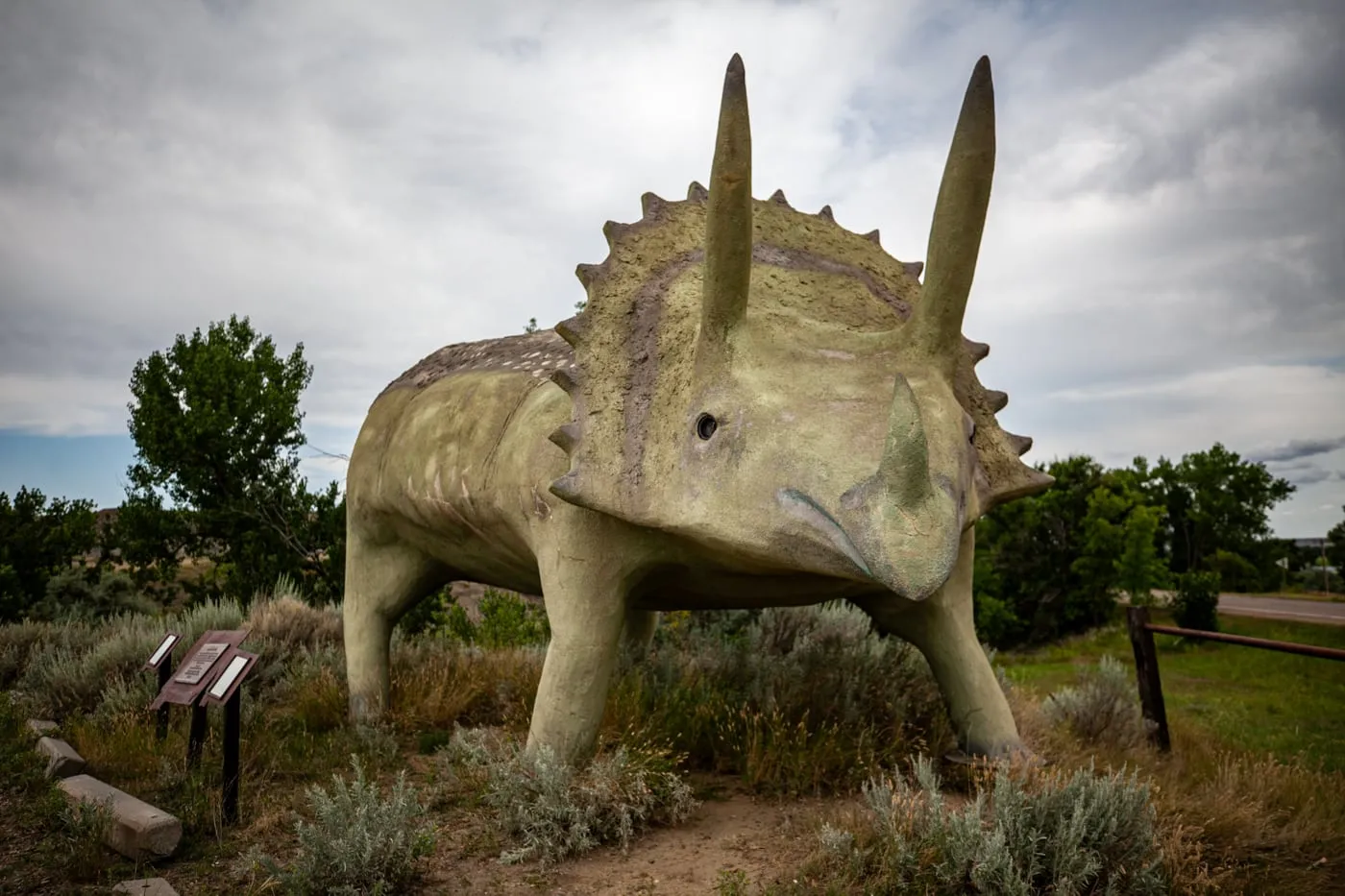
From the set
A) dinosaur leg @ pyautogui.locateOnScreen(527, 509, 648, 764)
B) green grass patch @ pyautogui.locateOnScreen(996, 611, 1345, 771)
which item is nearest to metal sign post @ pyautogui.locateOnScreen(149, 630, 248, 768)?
dinosaur leg @ pyautogui.locateOnScreen(527, 509, 648, 764)

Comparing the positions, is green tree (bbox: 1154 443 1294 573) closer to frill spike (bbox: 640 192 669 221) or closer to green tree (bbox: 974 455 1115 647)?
green tree (bbox: 974 455 1115 647)

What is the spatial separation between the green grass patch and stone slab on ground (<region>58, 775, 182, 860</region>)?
5.01 m

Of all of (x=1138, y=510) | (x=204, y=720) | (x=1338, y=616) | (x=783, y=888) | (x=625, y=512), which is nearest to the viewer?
(x=783, y=888)

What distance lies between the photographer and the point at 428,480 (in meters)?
4.87

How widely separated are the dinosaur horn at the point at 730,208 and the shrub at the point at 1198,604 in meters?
13.9

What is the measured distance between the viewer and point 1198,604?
1452 centimetres

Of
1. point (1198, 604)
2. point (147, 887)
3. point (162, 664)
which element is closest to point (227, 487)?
point (162, 664)

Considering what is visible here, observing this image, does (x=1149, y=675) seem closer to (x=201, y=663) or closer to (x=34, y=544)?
(x=201, y=663)

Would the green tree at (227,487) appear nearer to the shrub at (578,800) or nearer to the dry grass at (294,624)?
the dry grass at (294,624)

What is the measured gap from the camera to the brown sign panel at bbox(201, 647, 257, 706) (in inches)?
153

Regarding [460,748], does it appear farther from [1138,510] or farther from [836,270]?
[1138,510]

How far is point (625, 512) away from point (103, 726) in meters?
Result: 3.94

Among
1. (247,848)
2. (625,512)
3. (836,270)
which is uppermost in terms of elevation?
(836,270)

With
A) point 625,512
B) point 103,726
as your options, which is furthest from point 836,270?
point 103,726
